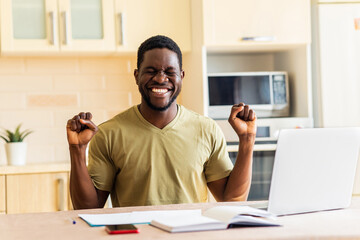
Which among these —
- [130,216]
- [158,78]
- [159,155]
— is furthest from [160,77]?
[130,216]

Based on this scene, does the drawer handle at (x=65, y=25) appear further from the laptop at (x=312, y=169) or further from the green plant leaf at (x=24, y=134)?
the laptop at (x=312, y=169)

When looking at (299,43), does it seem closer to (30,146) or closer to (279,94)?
(279,94)

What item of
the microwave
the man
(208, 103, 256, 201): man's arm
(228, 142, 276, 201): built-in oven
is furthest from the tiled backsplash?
(208, 103, 256, 201): man's arm

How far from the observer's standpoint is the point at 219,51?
11.5ft

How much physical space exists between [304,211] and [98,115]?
2.31 m

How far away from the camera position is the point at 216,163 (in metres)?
2.06

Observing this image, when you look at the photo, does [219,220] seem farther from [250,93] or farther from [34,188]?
[250,93]

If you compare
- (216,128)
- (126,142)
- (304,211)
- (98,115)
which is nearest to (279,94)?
(98,115)

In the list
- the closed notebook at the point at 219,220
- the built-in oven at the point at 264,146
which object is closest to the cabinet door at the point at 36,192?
the built-in oven at the point at 264,146

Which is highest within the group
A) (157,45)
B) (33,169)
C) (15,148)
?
(157,45)

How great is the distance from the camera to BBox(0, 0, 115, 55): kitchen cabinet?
10.6 ft

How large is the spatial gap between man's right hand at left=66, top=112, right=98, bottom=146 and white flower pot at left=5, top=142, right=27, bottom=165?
61.0 inches

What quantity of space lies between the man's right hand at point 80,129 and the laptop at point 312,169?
1.99ft

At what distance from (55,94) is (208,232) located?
98.4 inches
